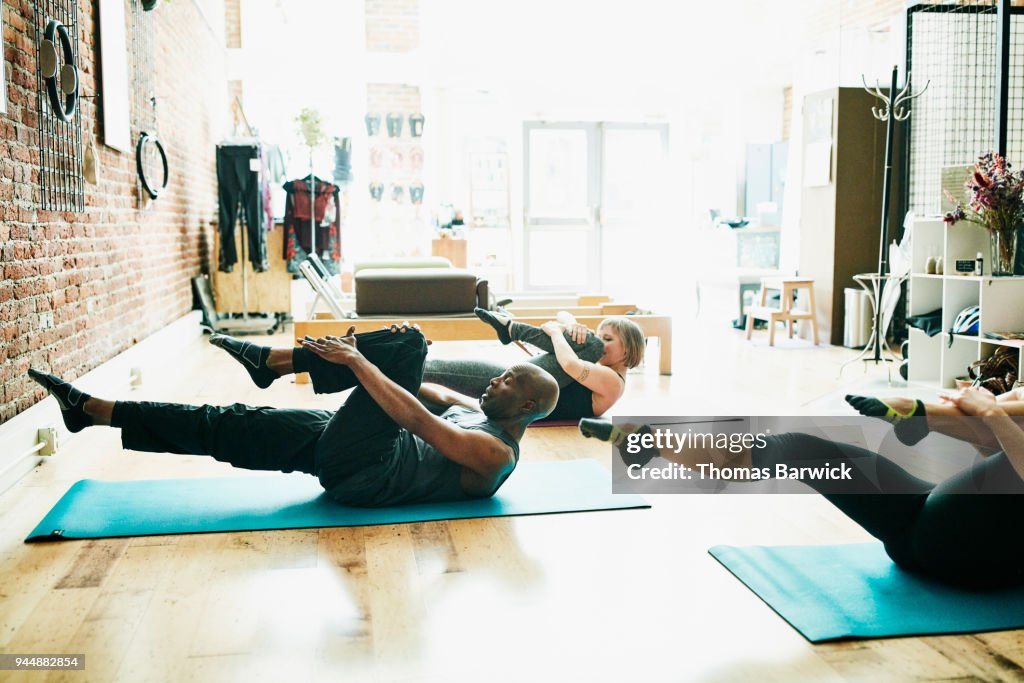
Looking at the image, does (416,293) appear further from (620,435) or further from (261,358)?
(620,435)

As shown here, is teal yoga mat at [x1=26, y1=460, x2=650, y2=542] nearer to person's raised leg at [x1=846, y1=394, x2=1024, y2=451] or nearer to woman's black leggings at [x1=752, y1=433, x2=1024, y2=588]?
woman's black leggings at [x1=752, y1=433, x2=1024, y2=588]

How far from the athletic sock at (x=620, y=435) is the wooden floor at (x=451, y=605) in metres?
0.32

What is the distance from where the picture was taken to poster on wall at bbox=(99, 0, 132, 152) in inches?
197

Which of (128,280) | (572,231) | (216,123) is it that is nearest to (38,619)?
(128,280)

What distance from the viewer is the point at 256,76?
9945 millimetres

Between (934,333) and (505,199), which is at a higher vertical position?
(505,199)

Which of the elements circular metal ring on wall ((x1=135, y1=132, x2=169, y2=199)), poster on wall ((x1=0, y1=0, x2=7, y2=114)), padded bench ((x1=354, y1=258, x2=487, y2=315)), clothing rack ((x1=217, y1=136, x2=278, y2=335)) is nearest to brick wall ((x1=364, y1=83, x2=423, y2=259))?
clothing rack ((x1=217, y1=136, x2=278, y2=335))

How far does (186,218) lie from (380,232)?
283cm

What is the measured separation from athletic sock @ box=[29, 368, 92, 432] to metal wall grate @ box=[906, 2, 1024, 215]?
553cm

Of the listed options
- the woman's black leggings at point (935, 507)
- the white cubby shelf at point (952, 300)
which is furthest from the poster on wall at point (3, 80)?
the white cubby shelf at point (952, 300)

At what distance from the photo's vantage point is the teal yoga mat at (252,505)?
278 centimetres

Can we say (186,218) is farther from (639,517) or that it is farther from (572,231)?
(639,517)

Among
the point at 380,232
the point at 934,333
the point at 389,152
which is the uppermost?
the point at 389,152

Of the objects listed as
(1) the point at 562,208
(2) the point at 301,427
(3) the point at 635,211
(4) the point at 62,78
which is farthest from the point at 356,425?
(3) the point at 635,211
